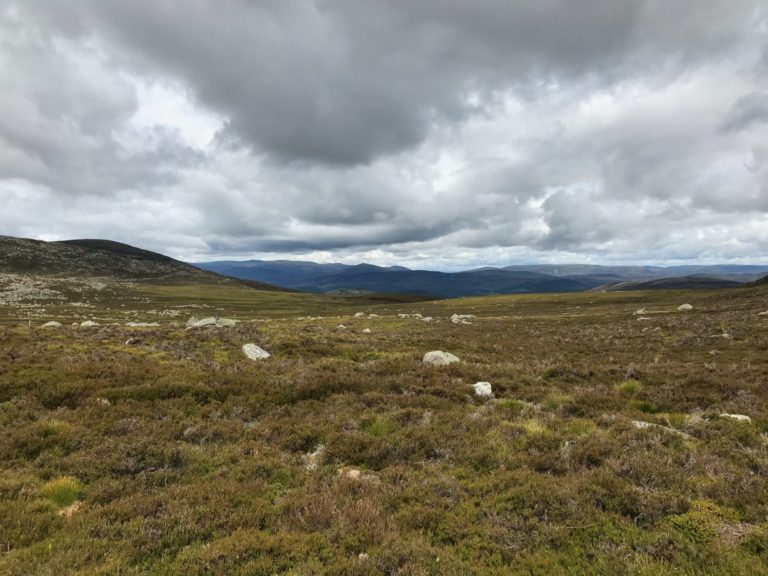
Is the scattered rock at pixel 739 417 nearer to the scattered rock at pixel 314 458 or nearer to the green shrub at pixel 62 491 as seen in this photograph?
the scattered rock at pixel 314 458

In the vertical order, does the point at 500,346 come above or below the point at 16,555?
below

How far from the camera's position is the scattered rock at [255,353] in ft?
73.1

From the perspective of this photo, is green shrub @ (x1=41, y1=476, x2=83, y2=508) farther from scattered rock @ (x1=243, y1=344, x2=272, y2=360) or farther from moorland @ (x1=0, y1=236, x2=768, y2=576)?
scattered rock @ (x1=243, y1=344, x2=272, y2=360)

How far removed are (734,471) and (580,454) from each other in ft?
9.93

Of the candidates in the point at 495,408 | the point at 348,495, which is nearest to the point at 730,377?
the point at 495,408

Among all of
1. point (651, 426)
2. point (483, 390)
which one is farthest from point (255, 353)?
point (651, 426)

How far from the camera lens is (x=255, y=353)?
74.6 ft

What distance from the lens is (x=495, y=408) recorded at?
46.8 feet

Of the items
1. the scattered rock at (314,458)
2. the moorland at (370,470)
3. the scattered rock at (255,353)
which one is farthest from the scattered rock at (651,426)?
the scattered rock at (255,353)

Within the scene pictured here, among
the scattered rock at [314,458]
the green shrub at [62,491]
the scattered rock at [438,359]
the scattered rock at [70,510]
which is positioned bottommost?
the scattered rock at [438,359]

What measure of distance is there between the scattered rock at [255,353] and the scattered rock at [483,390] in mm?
12137

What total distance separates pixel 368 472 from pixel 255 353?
49.5ft

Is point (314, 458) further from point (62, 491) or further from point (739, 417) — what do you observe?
point (739, 417)

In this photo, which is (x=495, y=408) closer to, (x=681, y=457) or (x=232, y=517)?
(x=681, y=457)
